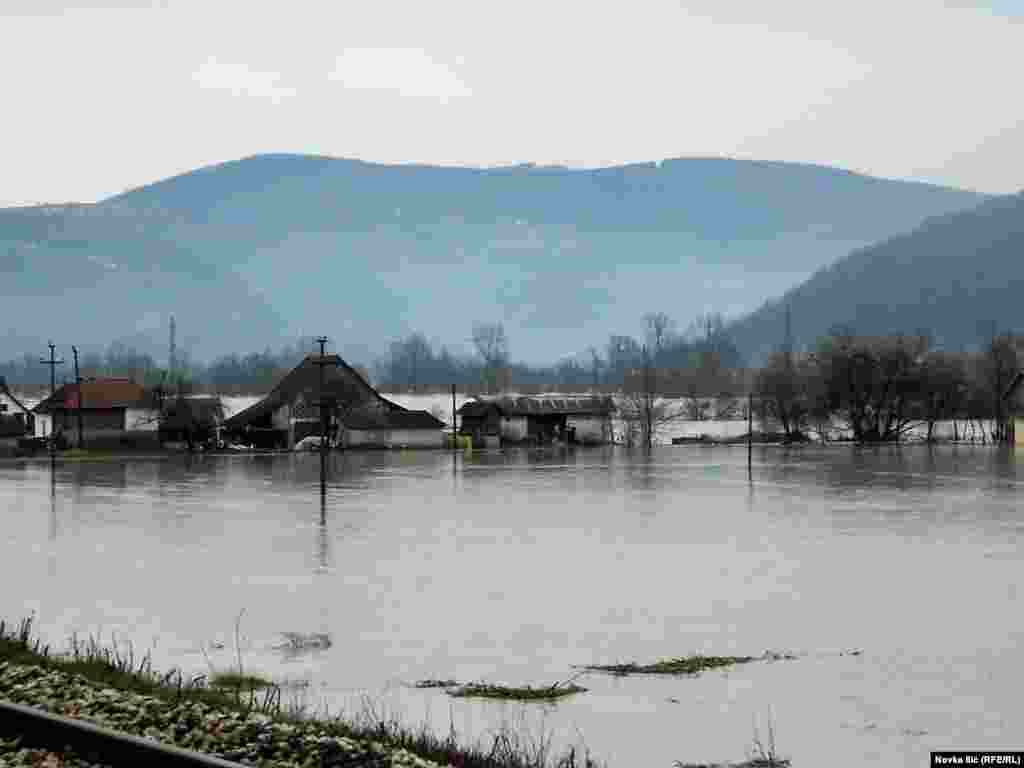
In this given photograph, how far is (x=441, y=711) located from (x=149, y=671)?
3.52m

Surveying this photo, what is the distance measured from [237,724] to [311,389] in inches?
3819

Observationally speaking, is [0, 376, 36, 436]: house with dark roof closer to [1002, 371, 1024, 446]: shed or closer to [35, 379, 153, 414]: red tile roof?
[35, 379, 153, 414]: red tile roof

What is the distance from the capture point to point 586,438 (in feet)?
381

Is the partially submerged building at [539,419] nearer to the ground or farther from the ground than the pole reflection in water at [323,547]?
farther from the ground

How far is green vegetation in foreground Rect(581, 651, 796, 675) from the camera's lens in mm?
16297

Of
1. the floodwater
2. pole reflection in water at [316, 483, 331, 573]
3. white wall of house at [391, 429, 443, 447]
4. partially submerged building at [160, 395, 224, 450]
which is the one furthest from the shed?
pole reflection in water at [316, 483, 331, 573]

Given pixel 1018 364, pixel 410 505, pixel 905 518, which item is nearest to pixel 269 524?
pixel 410 505

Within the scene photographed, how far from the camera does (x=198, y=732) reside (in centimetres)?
1158

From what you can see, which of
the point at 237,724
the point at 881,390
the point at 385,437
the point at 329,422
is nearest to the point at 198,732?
the point at 237,724

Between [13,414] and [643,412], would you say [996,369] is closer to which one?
[643,412]

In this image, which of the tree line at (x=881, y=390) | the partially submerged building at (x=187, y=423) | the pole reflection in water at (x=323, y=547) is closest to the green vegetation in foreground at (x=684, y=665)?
the pole reflection in water at (x=323, y=547)

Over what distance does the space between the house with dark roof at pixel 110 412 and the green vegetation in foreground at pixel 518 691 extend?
306 feet

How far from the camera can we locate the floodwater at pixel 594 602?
552 inches

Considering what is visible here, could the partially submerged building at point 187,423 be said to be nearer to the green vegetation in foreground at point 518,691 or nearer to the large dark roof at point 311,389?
the large dark roof at point 311,389
